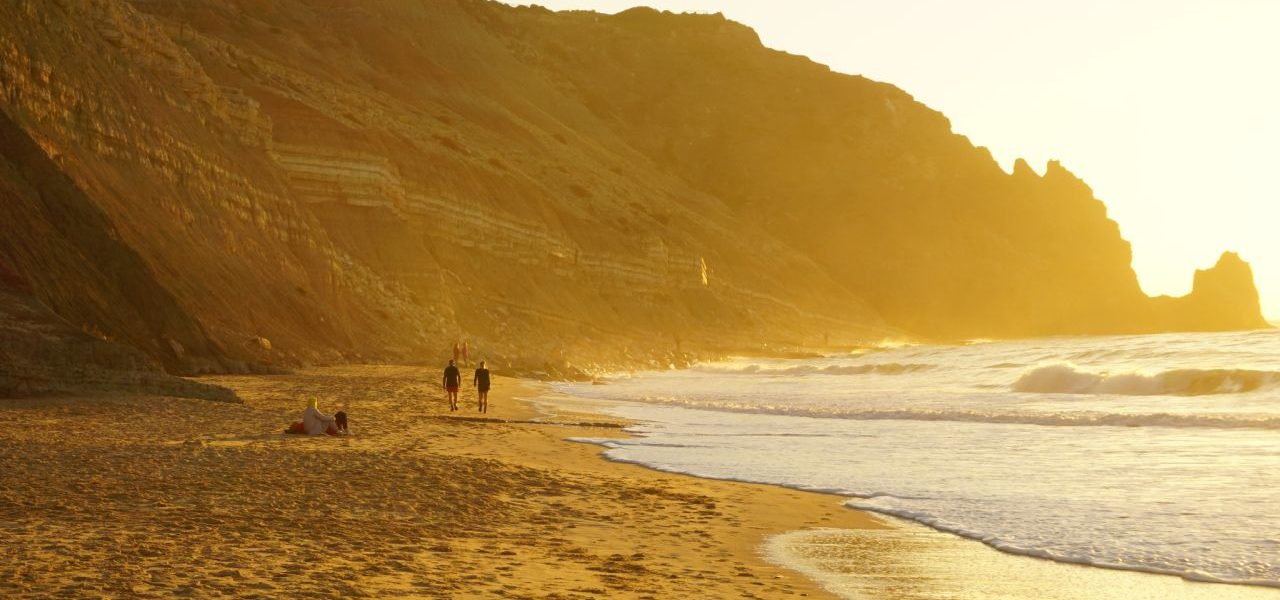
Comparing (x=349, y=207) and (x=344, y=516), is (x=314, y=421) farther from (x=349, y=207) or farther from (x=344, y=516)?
(x=349, y=207)

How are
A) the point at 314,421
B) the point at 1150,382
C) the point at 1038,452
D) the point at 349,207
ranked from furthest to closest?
the point at 349,207 → the point at 1150,382 → the point at 1038,452 → the point at 314,421

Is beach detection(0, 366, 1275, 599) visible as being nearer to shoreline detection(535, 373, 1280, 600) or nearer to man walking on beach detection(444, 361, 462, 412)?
shoreline detection(535, 373, 1280, 600)

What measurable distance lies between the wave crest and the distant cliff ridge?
63.2 feet

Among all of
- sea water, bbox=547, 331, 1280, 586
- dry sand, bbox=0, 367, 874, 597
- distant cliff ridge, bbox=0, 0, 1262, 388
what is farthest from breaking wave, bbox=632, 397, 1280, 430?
distant cliff ridge, bbox=0, 0, 1262, 388

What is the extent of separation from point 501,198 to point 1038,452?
55.8 m

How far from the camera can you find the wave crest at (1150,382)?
107 feet

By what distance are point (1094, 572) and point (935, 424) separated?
620 inches

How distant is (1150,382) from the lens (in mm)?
34938

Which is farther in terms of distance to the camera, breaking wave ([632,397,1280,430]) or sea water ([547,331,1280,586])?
breaking wave ([632,397,1280,430])

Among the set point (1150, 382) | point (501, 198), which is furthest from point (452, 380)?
point (501, 198)

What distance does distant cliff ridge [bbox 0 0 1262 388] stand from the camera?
31.1 meters

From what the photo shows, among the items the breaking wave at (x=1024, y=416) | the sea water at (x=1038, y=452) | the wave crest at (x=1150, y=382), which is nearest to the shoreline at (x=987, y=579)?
the sea water at (x=1038, y=452)

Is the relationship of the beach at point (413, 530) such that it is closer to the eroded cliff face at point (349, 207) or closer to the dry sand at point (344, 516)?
the dry sand at point (344, 516)

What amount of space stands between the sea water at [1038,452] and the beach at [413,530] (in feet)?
2.77
